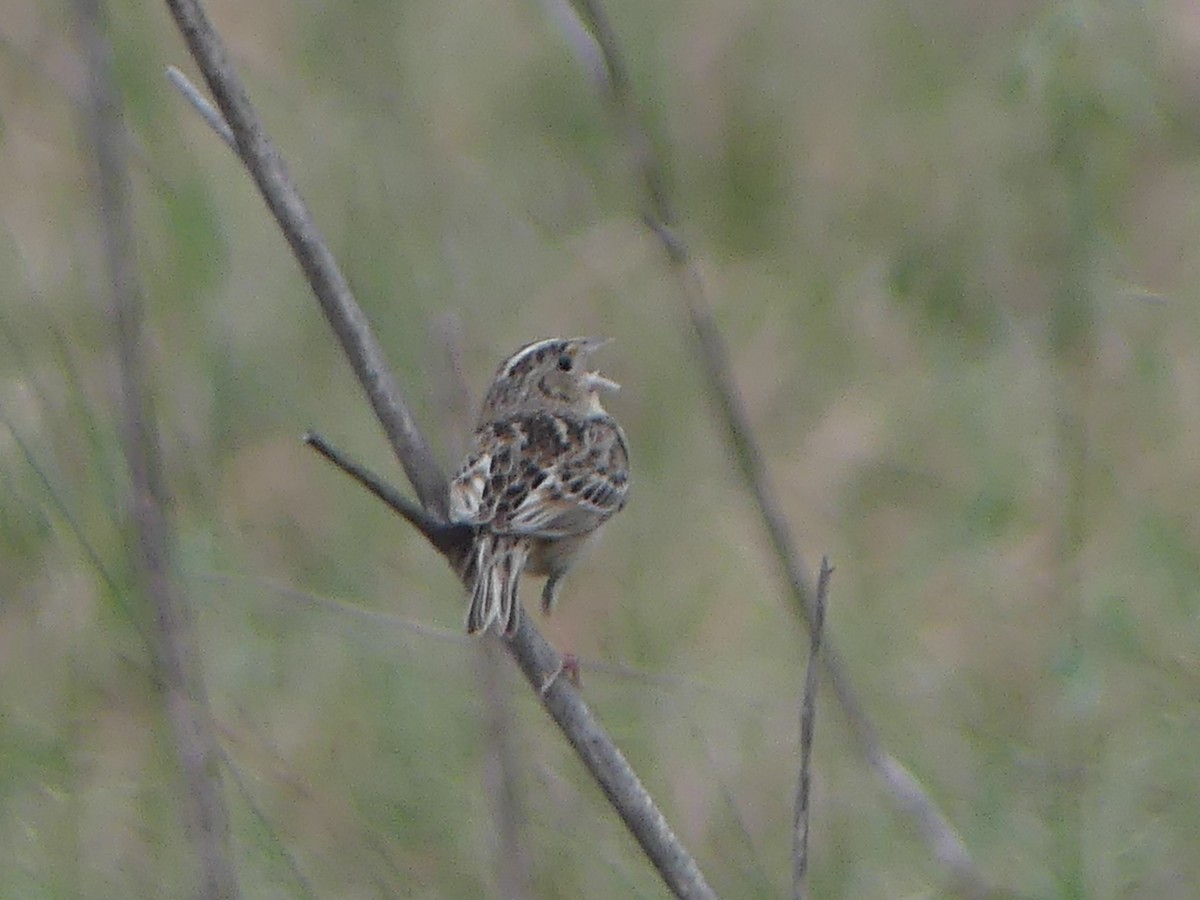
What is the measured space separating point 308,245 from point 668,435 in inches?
193

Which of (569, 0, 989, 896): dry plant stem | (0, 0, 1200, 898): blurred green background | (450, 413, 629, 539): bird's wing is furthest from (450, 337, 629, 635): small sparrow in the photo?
(569, 0, 989, 896): dry plant stem

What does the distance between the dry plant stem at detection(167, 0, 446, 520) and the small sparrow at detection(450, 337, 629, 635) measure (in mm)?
697

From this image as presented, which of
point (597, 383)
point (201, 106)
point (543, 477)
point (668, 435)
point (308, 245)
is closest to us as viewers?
point (308, 245)

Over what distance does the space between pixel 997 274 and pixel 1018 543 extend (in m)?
0.99

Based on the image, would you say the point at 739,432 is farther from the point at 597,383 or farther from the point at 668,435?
the point at 668,435

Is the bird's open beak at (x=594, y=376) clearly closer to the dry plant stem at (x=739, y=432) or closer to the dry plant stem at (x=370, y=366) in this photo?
the dry plant stem at (x=739, y=432)

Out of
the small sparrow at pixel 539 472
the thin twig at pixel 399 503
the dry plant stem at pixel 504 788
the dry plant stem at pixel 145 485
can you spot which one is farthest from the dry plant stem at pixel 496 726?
the small sparrow at pixel 539 472

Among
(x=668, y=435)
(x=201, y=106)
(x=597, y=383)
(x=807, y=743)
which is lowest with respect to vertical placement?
(x=807, y=743)

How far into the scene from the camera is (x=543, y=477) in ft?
15.1

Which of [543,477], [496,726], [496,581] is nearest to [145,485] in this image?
[496,726]

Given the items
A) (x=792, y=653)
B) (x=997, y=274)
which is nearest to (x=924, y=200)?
(x=997, y=274)

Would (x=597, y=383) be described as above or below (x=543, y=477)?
above

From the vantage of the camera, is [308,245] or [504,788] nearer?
[504,788]

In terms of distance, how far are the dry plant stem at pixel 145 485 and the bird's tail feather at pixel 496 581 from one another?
0.52 m
